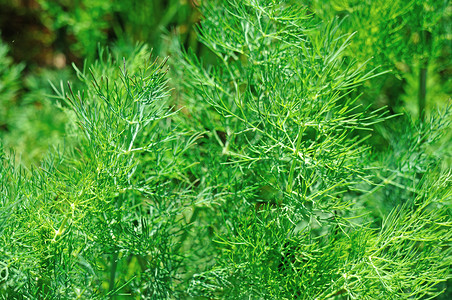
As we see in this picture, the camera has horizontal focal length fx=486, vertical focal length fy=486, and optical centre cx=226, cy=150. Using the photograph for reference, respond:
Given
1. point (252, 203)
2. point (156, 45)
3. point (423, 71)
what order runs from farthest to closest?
1. point (156, 45)
2. point (423, 71)
3. point (252, 203)

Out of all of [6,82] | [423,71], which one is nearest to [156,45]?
[6,82]

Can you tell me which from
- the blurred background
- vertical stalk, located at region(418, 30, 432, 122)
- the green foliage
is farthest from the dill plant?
the green foliage

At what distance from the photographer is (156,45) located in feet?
3.46

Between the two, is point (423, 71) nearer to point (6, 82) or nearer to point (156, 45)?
point (156, 45)

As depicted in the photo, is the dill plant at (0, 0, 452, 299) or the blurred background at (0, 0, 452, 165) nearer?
the dill plant at (0, 0, 452, 299)

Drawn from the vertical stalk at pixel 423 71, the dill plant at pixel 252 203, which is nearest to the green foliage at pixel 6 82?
the dill plant at pixel 252 203

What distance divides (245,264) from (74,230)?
0.18 meters

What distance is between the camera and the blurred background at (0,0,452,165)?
631 millimetres

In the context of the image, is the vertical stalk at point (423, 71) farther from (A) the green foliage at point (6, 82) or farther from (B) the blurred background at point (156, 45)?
(A) the green foliage at point (6, 82)

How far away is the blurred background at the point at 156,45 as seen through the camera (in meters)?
0.63

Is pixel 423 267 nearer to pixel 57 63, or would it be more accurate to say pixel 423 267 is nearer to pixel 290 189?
pixel 290 189

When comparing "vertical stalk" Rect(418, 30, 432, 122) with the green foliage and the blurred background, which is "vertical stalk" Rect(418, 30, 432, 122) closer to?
the blurred background

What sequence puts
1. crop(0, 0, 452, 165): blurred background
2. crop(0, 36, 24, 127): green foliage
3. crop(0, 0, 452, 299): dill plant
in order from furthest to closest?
crop(0, 36, 24, 127): green foliage < crop(0, 0, 452, 165): blurred background < crop(0, 0, 452, 299): dill plant

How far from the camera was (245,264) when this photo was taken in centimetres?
52
